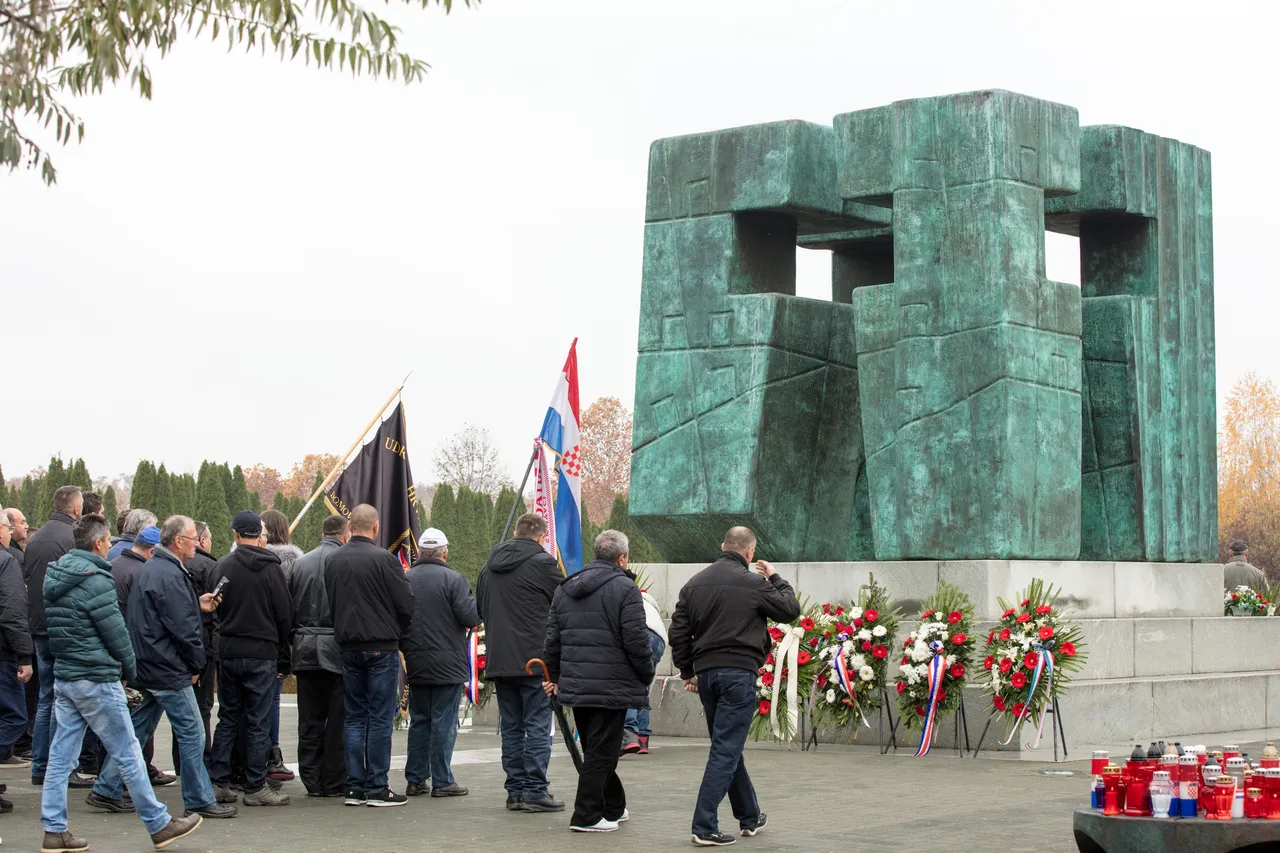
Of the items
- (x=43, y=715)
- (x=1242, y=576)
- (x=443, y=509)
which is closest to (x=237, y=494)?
(x=443, y=509)

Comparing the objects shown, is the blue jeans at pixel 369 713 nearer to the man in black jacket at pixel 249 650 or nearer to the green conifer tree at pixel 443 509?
the man in black jacket at pixel 249 650

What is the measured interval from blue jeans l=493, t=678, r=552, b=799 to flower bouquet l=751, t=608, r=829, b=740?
3544mm

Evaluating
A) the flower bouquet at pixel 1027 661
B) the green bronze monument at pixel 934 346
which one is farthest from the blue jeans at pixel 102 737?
the green bronze monument at pixel 934 346

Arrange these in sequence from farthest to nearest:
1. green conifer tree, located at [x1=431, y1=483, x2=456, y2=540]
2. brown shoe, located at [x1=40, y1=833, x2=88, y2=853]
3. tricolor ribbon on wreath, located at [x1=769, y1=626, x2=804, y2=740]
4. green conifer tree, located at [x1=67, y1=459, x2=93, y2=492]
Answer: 1. green conifer tree, located at [x1=431, y1=483, x2=456, y2=540]
2. green conifer tree, located at [x1=67, y1=459, x2=93, y2=492]
3. tricolor ribbon on wreath, located at [x1=769, y1=626, x2=804, y2=740]
4. brown shoe, located at [x1=40, y1=833, x2=88, y2=853]

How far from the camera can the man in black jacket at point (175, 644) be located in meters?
10.6

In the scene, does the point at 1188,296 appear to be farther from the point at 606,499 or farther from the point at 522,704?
the point at 606,499

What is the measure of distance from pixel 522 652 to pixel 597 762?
114 centimetres

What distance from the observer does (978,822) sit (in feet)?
35.6

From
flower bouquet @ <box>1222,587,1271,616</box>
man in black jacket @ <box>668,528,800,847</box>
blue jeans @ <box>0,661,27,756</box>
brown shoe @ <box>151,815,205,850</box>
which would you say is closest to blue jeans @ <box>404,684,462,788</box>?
man in black jacket @ <box>668,528,800,847</box>

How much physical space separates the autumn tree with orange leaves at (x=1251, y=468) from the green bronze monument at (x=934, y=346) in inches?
1905

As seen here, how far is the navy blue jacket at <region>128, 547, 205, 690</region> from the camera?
1062 centimetres

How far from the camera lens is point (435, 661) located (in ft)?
38.6

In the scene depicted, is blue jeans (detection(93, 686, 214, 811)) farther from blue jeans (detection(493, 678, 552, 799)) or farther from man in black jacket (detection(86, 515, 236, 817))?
blue jeans (detection(493, 678, 552, 799))

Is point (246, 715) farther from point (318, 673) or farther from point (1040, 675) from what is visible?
point (1040, 675)
